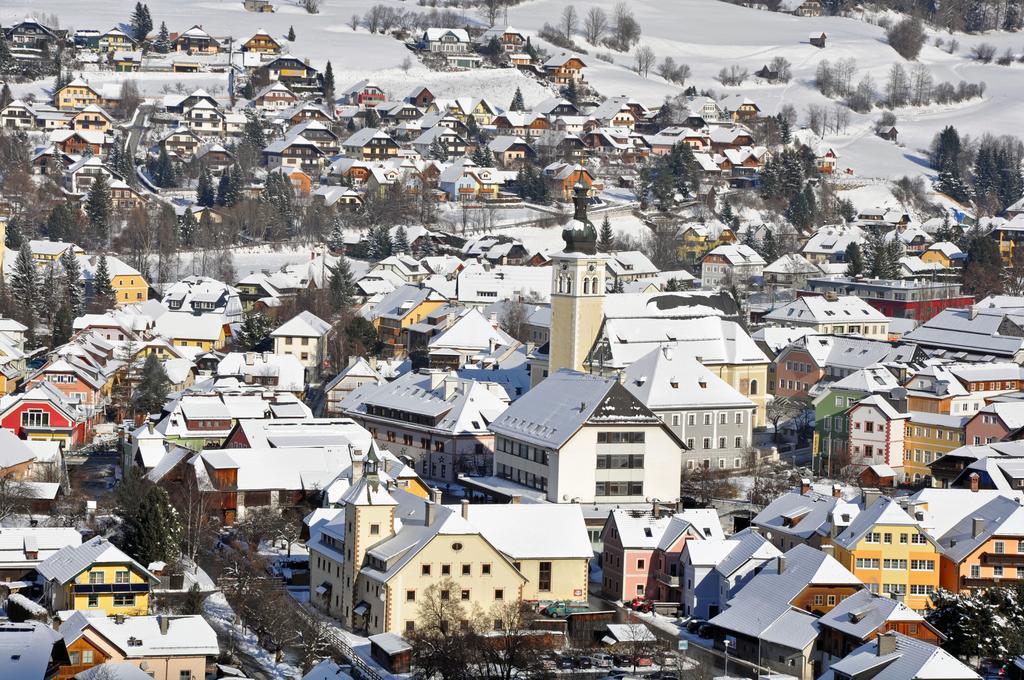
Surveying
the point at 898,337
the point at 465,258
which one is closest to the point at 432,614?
the point at 898,337

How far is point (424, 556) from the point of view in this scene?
4022 centimetres

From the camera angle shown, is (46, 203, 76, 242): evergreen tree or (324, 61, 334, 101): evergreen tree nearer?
(46, 203, 76, 242): evergreen tree

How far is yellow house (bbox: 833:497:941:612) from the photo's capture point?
42312 mm

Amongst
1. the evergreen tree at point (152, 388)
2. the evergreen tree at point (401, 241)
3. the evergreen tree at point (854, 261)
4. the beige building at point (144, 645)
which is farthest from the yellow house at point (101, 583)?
the evergreen tree at point (854, 261)

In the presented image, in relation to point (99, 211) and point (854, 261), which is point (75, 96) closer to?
point (99, 211)

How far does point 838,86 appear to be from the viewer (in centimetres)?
13350

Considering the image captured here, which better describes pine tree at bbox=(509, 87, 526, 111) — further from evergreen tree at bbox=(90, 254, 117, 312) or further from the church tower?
the church tower

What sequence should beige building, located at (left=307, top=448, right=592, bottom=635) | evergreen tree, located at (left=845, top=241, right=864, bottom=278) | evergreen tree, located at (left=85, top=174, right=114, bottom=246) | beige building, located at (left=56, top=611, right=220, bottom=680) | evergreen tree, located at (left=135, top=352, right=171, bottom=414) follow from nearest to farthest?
1. beige building, located at (left=56, top=611, right=220, bottom=680)
2. beige building, located at (left=307, top=448, right=592, bottom=635)
3. evergreen tree, located at (left=135, top=352, right=171, bottom=414)
4. evergreen tree, located at (left=85, top=174, right=114, bottom=246)
5. evergreen tree, located at (left=845, top=241, right=864, bottom=278)

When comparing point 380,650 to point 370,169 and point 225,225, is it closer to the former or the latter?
point 225,225

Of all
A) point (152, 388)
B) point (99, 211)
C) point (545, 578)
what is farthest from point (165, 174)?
point (545, 578)

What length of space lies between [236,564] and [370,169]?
55.0m

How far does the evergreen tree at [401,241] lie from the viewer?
88.8 metres

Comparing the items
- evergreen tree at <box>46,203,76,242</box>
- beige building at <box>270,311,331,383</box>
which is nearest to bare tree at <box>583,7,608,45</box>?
evergreen tree at <box>46,203,76,242</box>

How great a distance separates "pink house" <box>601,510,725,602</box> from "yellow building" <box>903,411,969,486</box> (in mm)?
13709
